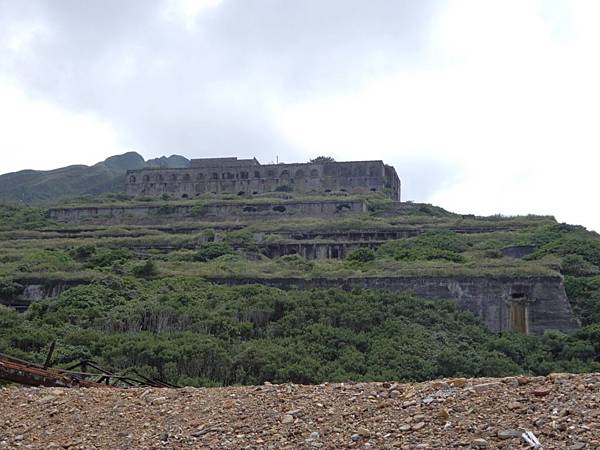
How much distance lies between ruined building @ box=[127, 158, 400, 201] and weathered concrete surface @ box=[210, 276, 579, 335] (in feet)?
83.5

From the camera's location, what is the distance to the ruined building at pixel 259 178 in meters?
54.6

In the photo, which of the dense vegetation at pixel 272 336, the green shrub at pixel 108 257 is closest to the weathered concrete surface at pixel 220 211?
the green shrub at pixel 108 257

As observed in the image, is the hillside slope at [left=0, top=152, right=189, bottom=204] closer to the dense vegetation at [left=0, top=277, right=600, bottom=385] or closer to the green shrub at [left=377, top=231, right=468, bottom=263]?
the green shrub at [left=377, top=231, right=468, bottom=263]

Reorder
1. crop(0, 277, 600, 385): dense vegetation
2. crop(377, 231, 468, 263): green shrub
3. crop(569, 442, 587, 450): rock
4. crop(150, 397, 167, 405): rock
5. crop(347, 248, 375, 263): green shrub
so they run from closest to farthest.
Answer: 1. crop(569, 442, 587, 450): rock
2. crop(150, 397, 167, 405): rock
3. crop(0, 277, 600, 385): dense vegetation
4. crop(377, 231, 468, 263): green shrub
5. crop(347, 248, 375, 263): green shrub

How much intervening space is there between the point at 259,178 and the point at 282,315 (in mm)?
32454

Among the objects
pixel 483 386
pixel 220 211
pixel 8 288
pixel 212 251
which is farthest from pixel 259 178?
pixel 483 386

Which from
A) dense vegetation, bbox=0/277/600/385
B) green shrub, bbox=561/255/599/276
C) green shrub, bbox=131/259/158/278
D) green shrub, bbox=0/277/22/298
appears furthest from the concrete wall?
green shrub, bbox=0/277/22/298

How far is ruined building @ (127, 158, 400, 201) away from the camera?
54562 mm

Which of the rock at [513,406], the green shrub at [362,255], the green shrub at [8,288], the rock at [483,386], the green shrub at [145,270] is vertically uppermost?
the green shrub at [362,255]

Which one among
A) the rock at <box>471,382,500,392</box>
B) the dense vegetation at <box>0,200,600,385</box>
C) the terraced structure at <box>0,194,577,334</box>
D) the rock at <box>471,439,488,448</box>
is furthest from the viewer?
the terraced structure at <box>0,194,577,334</box>

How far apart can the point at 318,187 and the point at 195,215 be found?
1121 centimetres

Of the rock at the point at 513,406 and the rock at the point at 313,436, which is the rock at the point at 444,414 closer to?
the rock at the point at 513,406

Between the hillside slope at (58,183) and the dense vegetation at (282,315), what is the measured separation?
47400 mm

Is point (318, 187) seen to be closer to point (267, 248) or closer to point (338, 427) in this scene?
point (267, 248)
